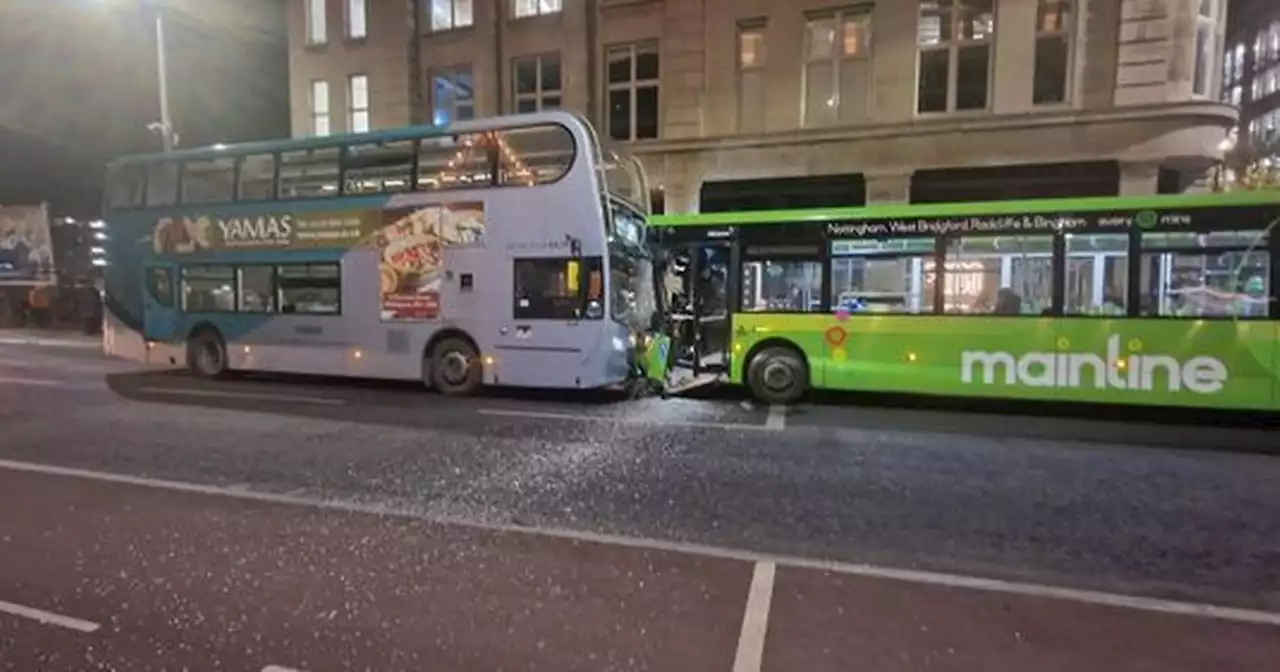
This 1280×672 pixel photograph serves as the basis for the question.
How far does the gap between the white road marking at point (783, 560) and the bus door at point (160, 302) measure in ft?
29.4

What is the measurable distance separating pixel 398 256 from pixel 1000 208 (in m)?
9.44

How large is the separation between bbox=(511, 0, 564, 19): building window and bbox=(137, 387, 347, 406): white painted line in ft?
47.8

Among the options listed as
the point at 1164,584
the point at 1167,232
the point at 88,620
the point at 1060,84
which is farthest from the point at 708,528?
the point at 1060,84

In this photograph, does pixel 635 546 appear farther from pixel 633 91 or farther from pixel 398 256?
pixel 633 91

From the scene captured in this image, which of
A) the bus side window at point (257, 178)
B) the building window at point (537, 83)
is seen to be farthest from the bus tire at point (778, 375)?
the building window at point (537, 83)

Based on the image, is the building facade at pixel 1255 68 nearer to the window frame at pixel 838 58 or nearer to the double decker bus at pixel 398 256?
the window frame at pixel 838 58

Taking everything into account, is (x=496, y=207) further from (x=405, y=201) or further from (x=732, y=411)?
(x=732, y=411)

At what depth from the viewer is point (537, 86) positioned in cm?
2275

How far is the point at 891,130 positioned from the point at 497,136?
10.4 meters

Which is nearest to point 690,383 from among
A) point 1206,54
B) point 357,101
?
point 1206,54

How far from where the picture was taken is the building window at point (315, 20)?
25.6m

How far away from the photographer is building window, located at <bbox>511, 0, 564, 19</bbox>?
2239 centimetres

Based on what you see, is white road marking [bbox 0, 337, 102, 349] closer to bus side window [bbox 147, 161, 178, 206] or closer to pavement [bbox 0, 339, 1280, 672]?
bus side window [bbox 147, 161, 178, 206]

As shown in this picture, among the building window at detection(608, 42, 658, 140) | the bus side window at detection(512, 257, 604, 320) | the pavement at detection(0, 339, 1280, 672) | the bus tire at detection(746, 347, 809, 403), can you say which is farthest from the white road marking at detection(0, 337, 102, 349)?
the bus tire at detection(746, 347, 809, 403)
